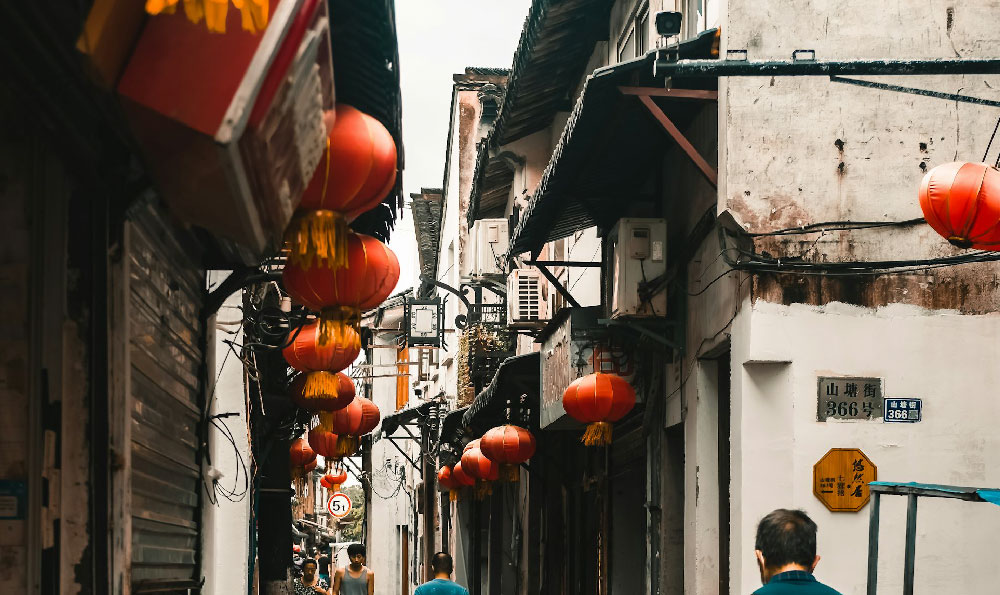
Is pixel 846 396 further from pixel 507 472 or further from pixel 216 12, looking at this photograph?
pixel 507 472

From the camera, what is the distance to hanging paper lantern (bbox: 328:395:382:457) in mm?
19688

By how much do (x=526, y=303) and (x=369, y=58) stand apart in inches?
693

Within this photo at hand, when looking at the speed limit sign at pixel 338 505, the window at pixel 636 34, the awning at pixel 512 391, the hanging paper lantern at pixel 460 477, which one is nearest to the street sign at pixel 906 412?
the window at pixel 636 34

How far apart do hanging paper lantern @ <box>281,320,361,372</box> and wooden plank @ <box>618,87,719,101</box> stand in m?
3.12

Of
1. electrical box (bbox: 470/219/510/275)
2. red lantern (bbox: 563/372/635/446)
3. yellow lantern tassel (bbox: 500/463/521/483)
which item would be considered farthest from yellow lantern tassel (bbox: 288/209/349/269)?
electrical box (bbox: 470/219/510/275)

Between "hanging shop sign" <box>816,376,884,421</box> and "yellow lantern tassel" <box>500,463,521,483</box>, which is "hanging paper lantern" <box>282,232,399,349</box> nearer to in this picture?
"hanging shop sign" <box>816,376,884,421</box>

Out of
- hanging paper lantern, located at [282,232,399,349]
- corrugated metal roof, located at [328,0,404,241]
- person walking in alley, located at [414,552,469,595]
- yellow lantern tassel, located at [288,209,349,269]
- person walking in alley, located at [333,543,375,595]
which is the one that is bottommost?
person walking in alley, located at [333,543,375,595]

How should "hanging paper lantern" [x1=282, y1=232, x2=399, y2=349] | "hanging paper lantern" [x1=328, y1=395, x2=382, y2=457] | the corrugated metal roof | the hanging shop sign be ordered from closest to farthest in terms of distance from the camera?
the corrugated metal roof
"hanging paper lantern" [x1=282, y1=232, x2=399, y2=349]
the hanging shop sign
"hanging paper lantern" [x1=328, y1=395, x2=382, y2=457]

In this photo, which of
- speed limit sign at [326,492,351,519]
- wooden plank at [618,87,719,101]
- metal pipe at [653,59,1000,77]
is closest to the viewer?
metal pipe at [653,59,1000,77]

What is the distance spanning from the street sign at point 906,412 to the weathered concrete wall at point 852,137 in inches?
32.0

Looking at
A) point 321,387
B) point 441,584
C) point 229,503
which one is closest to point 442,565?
point 441,584

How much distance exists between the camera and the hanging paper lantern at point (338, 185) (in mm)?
5695

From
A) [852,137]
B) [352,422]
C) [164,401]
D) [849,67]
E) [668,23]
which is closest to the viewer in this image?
[164,401]

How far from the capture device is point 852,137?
11.1 m
